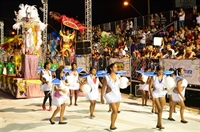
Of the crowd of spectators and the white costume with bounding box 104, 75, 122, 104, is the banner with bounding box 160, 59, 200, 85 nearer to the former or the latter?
the crowd of spectators

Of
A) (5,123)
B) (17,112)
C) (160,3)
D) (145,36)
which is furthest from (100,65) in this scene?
(160,3)

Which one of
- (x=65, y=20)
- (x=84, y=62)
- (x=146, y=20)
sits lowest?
(x=84, y=62)

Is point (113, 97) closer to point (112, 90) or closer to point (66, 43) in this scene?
point (112, 90)

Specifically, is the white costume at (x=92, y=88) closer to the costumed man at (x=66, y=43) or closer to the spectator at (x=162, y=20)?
the costumed man at (x=66, y=43)

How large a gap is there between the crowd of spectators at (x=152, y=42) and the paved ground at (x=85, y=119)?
3691mm

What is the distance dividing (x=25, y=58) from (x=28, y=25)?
5.91 ft

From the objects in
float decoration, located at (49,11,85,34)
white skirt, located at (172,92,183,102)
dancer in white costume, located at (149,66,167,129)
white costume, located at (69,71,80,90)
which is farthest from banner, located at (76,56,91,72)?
dancer in white costume, located at (149,66,167,129)

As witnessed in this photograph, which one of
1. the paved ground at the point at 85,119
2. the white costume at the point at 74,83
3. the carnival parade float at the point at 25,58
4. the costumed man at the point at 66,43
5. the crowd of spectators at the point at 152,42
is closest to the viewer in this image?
the paved ground at the point at 85,119

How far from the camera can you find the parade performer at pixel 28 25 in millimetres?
13531

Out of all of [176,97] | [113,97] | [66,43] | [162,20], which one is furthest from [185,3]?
[113,97]

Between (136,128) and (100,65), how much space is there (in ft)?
29.9

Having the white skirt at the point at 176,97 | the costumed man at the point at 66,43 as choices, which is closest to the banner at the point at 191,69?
the white skirt at the point at 176,97

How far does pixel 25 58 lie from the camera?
1282 cm

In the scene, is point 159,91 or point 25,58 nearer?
point 159,91
